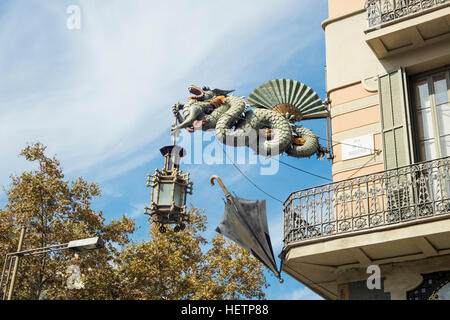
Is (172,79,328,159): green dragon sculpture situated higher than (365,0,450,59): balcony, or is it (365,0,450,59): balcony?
(365,0,450,59): balcony

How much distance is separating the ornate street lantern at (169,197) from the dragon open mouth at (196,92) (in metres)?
2.70

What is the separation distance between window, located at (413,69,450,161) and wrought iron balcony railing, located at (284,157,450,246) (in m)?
0.66

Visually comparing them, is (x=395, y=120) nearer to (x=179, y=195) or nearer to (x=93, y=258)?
(x=179, y=195)

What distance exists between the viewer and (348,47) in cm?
1229

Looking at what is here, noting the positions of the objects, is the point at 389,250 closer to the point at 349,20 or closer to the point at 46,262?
the point at 349,20

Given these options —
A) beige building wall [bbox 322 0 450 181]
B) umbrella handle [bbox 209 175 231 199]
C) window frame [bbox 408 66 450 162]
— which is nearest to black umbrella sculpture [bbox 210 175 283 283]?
umbrella handle [bbox 209 175 231 199]

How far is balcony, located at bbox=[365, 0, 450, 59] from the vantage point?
1063 cm

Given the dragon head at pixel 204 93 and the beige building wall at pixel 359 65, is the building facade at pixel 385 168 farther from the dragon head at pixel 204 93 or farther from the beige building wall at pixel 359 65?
the dragon head at pixel 204 93

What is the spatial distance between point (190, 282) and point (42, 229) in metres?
4.95

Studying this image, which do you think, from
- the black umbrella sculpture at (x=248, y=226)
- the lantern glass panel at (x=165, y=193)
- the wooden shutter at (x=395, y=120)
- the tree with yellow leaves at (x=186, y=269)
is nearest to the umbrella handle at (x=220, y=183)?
the black umbrella sculpture at (x=248, y=226)

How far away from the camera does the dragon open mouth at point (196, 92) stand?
13.6m

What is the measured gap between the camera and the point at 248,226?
10.9 m

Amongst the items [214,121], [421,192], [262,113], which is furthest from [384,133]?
[214,121]

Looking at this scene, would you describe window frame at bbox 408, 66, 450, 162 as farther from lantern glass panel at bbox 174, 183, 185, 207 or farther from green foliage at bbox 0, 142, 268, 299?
green foliage at bbox 0, 142, 268, 299
